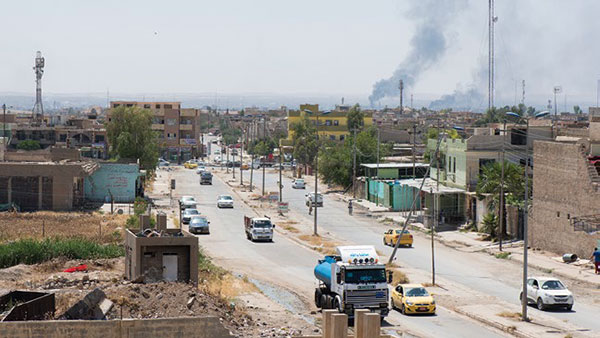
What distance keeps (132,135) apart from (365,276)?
227 feet

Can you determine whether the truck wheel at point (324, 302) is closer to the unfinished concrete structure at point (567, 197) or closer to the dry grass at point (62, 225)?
the unfinished concrete structure at point (567, 197)

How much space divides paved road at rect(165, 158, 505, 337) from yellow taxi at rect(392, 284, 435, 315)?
0.42 m

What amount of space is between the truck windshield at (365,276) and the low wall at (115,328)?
10.7 metres

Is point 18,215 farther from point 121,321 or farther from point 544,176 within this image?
point 121,321

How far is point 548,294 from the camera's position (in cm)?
3672

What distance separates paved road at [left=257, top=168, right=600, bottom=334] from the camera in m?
36.7

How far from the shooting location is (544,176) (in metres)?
52.3

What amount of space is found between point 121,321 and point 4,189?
5315 centimetres

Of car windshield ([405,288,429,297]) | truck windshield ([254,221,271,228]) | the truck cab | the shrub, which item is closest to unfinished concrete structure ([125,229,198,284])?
the truck cab

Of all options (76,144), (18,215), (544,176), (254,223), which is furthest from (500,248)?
(76,144)

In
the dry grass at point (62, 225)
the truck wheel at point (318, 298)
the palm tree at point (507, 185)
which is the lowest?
the dry grass at point (62, 225)

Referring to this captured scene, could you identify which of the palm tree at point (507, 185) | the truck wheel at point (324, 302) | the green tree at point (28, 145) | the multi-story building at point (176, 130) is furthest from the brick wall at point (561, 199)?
the multi-story building at point (176, 130)

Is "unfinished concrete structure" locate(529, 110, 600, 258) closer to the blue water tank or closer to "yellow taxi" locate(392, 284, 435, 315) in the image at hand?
"yellow taxi" locate(392, 284, 435, 315)

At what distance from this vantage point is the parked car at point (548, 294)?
3659 cm
